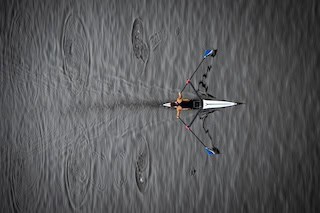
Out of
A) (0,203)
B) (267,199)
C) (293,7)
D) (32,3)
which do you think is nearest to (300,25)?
(293,7)

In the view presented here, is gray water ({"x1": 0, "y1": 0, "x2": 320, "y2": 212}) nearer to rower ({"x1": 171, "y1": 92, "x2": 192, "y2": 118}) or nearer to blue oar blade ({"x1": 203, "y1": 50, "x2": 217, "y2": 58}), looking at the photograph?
blue oar blade ({"x1": 203, "y1": 50, "x2": 217, "y2": 58})

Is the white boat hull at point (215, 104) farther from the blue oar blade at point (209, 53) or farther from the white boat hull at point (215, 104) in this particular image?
the blue oar blade at point (209, 53)

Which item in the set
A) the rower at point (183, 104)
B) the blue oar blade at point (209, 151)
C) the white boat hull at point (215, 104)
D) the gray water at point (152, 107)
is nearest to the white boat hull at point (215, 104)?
the white boat hull at point (215, 104)

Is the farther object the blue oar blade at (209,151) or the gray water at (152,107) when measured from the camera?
the gray water at (152,107)

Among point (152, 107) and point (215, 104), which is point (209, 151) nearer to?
point (215, 104)

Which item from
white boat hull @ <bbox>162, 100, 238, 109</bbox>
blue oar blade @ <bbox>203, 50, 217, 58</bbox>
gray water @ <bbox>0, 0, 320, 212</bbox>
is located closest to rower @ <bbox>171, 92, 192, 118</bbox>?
white boat hull @ <bbox>162, 100, 238, 109</bbox>

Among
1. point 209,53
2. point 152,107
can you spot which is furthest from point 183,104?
point 152,107

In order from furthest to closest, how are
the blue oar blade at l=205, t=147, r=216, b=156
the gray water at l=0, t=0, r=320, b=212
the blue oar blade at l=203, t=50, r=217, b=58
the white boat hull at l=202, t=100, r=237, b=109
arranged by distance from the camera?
1. the gray water at l=0, t=0, r=320, b=212
2. the blue oar blade at l=205, t=147, r=216, b=156
3. the blue oar blade at l=203, t=50, r=217, b=58
4. the white boat hull at l=202, t=100, r=237, b=109

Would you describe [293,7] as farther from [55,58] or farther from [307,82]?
[55,58]
